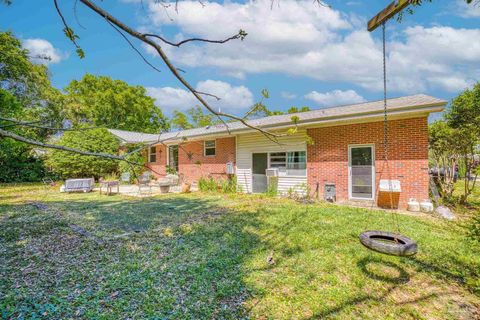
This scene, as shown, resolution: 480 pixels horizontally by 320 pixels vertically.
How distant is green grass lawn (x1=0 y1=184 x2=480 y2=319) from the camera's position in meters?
2.77

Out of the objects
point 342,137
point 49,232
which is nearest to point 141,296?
point 49,232

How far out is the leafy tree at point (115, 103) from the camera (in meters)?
30.3

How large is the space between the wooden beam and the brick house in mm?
3174

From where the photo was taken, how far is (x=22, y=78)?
63.8 feet

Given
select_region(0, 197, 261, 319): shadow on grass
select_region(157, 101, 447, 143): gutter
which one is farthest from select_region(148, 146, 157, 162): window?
select_region(0, 197, 261, 319): shadow on grass

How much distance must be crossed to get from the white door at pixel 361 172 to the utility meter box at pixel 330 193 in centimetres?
53

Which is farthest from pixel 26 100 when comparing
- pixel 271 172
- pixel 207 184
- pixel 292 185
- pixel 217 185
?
pixel 292 185

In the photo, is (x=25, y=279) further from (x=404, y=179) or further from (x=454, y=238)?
(x=404, y=179)

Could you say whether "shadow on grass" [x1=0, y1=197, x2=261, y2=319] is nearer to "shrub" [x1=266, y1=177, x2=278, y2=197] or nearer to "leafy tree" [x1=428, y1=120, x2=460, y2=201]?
"shrub" [x1=266, y1=177, x2=278, y2=197]

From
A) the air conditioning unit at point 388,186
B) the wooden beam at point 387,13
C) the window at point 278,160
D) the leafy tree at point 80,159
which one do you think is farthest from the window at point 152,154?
the wooden beam at point 387,13

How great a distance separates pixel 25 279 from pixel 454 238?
24.9ft

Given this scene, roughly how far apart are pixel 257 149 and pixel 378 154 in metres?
5.13

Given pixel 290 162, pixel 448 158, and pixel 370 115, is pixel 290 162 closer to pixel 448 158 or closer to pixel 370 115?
pixel 370 115

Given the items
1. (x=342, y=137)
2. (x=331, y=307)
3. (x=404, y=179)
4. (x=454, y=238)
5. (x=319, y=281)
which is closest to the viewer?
(x=331, y=307)
